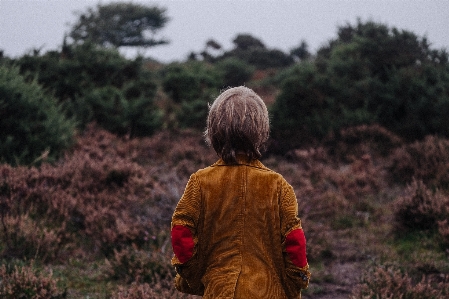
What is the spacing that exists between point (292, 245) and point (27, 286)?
2.82m

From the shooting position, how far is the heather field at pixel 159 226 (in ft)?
15.0

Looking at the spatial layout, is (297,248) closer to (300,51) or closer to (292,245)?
(292,245)

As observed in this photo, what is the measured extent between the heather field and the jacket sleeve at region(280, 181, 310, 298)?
7.02 feet

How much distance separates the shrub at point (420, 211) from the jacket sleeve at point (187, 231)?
16.5ft

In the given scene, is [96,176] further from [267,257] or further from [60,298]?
[267,257]

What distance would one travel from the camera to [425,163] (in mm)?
9164

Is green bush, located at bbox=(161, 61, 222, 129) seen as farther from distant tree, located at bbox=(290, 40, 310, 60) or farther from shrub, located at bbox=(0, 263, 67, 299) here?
distant tree, located at bbox=(290, 40, 310, 60)

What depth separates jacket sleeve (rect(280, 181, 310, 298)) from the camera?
2064 mm

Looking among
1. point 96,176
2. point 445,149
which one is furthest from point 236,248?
point 445,149

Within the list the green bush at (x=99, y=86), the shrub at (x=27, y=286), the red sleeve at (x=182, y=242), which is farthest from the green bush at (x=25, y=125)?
the red sleeve at (x=182, y=242)

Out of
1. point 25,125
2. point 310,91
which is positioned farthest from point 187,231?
point 310,91

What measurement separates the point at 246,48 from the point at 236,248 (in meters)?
38.3

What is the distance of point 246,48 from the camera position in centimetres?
3931

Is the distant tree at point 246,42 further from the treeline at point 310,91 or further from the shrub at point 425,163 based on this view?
the shrub at point 425,163
